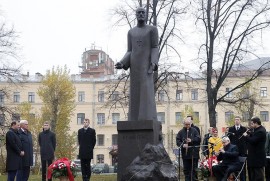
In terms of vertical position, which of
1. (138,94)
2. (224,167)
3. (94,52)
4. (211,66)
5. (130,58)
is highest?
(94,52)

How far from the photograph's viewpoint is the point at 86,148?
13789mm

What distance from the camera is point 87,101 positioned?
6700 centimetres

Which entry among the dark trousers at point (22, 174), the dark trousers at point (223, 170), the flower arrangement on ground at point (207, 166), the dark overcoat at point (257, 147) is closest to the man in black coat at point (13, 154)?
the dark trousers at point (22, 174)

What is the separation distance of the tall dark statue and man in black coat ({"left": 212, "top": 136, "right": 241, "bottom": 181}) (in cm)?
230

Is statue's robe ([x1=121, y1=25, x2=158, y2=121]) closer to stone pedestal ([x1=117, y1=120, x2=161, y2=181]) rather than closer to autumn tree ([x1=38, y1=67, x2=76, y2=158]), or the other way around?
stone pedestal ([x1=117, y1=120, x2=161, y2=181])

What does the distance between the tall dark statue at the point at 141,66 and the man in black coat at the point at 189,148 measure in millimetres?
2419

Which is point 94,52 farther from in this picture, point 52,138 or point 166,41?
point 52,138

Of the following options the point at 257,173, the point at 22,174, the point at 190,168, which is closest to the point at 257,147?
the point at 257,173

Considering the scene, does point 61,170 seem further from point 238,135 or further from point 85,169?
point 238,135

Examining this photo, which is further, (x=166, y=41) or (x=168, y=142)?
(x=168, y=142)

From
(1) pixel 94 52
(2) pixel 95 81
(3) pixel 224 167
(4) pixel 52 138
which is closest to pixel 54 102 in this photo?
(2) pixel 95 81

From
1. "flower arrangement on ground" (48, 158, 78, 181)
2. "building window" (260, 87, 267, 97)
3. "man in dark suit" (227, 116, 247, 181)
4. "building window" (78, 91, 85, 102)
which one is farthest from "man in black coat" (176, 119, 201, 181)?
"building window" (78, 91, 85, 102)

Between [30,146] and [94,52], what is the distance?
6412 centimetres

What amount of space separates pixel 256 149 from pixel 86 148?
15.9 feet
